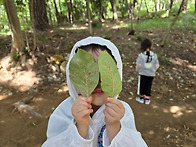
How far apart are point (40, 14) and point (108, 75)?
737cm

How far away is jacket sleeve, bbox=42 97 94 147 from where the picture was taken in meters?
0.97

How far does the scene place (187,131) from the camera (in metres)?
3.34

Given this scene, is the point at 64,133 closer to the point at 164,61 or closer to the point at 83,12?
the point at 164,61

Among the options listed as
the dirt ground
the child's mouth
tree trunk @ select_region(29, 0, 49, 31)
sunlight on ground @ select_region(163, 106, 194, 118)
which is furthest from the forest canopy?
the child's mouth

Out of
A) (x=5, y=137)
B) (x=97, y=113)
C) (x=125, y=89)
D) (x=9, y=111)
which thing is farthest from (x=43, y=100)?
(x=97, y=113)

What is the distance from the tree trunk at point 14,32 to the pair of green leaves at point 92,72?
493 centimetres

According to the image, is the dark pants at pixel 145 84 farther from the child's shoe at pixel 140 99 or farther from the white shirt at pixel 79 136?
the white shirt at pixel 79 136

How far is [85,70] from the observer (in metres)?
0.80

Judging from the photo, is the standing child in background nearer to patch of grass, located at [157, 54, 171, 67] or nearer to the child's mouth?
patch of grass, located at [157, 54, 171, 67]

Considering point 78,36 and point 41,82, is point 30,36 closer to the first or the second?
point 78,36

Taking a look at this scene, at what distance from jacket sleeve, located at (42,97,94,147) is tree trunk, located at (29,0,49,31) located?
6831mm

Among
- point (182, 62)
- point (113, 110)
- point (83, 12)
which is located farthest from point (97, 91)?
point (83, 12)

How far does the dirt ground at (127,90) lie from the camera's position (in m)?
3.17

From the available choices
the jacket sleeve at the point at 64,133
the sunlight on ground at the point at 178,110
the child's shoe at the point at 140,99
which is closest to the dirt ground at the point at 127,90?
the sunlight on ground at the point at 178,110
